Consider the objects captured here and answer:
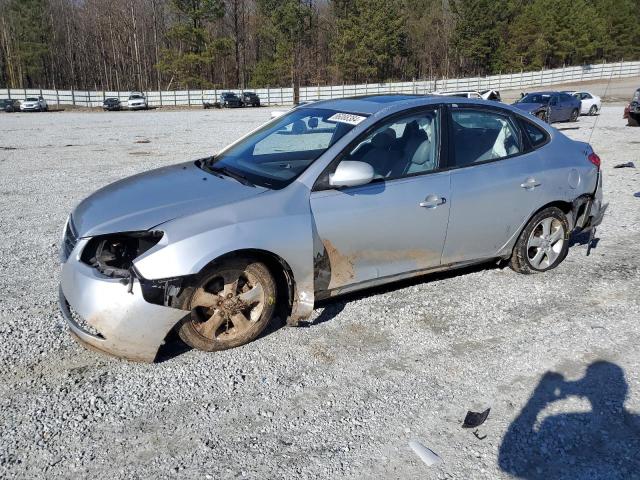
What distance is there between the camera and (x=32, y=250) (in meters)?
5.85

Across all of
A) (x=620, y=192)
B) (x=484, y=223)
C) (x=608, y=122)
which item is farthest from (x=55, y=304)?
(x=608, y=122)

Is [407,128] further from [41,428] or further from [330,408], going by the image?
[41,428]

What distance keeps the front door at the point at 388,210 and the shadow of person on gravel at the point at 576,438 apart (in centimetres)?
135

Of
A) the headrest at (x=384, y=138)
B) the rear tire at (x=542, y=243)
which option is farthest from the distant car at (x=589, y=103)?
the headrest at (x=384, y=138)

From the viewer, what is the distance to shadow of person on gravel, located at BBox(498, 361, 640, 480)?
8.89ft

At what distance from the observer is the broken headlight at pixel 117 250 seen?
3381 mm

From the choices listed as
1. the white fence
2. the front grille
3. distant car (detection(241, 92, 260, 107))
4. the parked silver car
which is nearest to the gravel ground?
the parked silver car

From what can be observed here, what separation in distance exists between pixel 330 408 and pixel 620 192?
7476 mm

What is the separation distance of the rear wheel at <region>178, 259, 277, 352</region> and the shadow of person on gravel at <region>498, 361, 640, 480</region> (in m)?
1.71

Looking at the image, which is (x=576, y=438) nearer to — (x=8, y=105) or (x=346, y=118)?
(x=346, y=118)

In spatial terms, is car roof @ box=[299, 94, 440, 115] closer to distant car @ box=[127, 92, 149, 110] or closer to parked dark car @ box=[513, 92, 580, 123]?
parked dark car @ box=[513, 92, 580, 123]

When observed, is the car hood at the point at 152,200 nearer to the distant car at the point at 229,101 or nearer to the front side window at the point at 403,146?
the front side window at the point at 403,146

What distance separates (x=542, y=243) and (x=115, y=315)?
3.74 metres

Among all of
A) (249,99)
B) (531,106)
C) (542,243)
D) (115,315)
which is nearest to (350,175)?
(115,315)
